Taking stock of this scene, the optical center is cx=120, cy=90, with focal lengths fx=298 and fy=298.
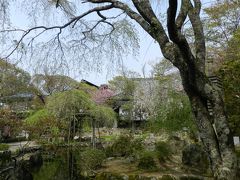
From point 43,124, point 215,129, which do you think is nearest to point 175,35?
point 215,129

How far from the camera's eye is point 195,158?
28.2 ft

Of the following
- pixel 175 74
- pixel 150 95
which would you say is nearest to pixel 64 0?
pixel 175 74

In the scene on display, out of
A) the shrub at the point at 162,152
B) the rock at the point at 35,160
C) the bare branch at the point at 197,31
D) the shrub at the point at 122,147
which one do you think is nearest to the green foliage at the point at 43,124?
the rock at the point at 35,160

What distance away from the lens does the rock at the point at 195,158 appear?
8.46 m

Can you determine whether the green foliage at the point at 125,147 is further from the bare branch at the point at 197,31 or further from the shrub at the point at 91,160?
the bare branch at the point at 197,31

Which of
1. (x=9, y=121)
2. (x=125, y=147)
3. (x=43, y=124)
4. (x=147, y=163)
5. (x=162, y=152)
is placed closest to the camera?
(x=147, y=163)

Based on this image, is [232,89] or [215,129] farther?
[232,89]

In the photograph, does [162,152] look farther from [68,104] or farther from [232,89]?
[68,104]

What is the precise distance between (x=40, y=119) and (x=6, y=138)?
449 inches

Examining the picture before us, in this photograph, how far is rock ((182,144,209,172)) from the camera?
27.8ft

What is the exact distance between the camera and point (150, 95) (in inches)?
1003

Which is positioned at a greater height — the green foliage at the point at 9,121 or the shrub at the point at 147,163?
the green foliage at the point at 9,121

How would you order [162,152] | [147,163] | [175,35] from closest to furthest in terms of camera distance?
[175,35] → [147,163] → [162,152]

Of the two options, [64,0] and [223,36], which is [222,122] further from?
[223,36]
